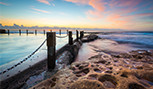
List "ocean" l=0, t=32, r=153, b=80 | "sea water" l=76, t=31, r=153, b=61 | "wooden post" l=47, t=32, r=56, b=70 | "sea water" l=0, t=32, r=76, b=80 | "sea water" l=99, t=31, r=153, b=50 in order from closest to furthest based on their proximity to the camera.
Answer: "wooden post" l=47, t=32, r=56, b=70, "sea water" l=0, t=32, r=76, b=80, "ocean" l=0, t=32, r=153, b=80, "sea water" l=76, t=31, r=153, b=61, "sea water" l=99, t=31, r=153, b=50

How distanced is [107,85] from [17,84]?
2492 millimetres

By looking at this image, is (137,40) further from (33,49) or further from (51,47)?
(33,49)

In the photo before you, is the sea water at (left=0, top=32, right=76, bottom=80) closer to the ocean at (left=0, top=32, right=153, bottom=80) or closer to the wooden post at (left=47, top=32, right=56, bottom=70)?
the ocean at (left=0, top=32, right=153, bottom=80)

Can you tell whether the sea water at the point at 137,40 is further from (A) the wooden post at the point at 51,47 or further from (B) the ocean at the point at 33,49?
(A) the wooden post at the point at 51,47

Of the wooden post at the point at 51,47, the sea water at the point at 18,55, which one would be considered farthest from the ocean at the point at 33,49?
the wooden post at the point at 51,47

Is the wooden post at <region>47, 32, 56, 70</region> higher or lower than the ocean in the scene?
higher

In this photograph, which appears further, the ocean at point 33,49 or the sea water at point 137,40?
the sea water at point 137,40

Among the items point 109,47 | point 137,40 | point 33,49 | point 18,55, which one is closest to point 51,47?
point 18,55

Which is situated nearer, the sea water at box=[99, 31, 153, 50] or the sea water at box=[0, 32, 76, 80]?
the sea water at box=[0, 32, 76, 80]

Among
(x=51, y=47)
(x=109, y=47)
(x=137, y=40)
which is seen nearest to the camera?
(x=51, y=47)

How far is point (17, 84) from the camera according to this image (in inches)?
81.7

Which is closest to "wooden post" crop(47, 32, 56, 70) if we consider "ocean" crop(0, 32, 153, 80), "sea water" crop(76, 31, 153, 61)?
"ocean" crop(0, 32, 153, 80)

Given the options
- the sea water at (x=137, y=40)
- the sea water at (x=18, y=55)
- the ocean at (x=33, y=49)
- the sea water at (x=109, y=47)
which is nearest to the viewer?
the sea water at (x=18, y=55)

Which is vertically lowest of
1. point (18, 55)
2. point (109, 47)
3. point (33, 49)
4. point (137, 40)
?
point (18, 55)
